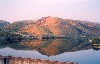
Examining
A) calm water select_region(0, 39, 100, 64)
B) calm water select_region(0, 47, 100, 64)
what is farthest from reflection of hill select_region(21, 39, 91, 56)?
calm water select_region(0, 47, 100, 64)

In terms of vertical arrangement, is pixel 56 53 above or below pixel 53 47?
below

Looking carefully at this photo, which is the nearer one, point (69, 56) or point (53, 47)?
point (69, 56)

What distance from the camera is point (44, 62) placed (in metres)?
36.2

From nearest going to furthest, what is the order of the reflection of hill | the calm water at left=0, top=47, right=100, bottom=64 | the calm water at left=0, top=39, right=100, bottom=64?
the calm water at left=0, top=47, right=100, bottom=64 → the calm water at left=0, top=39, right=100, bottom=64 → the reflection of hill

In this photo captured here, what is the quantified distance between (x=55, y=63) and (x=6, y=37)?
113m

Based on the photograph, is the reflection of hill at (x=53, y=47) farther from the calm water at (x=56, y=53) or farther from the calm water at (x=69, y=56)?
the calm water at (x=69, y=56)

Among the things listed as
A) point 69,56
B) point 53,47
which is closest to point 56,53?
point 69,56

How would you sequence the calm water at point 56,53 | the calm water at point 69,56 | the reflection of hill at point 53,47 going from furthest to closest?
the reflection of hill at point 53,47
the calm water at point 56,53
the calm water at point 69,56

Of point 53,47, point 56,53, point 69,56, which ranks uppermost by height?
point 53,47

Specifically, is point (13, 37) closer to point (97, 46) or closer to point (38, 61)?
point (97, 46)

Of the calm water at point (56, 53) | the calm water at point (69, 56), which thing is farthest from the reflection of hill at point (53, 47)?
the calm water at point (69, 56)

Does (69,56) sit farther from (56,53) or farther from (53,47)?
(53,47)

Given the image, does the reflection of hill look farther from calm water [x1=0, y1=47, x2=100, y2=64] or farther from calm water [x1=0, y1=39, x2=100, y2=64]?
calm water [x1=0, y1=47, x2=100, y2=64]

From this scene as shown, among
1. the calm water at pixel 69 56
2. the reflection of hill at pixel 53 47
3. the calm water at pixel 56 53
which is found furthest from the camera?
the reflection of hill at pixel 53 47
